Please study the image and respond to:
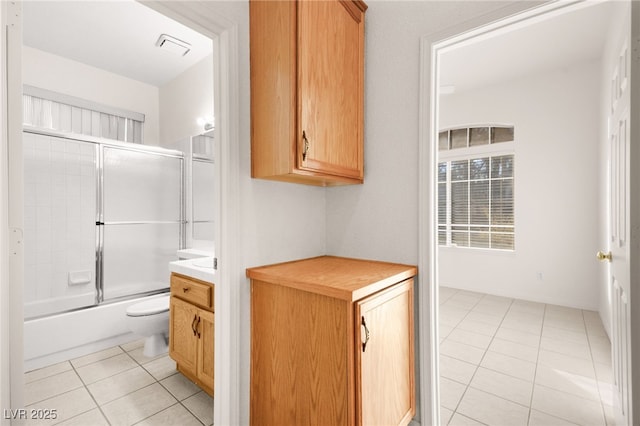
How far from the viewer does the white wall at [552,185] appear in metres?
3.42

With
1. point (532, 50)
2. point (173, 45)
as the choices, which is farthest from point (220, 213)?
point (532, 50)

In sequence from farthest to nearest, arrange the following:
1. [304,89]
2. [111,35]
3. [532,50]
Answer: [532,50], [111,35], [304,89]

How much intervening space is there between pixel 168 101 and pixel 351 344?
3.59m

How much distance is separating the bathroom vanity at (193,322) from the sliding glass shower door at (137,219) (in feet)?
4.30

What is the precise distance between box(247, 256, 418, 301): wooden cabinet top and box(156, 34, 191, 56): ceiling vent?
7.83ft

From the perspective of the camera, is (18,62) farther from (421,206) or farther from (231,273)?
(421,206)

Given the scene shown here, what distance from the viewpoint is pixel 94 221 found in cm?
279

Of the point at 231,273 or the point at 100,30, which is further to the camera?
the point at 100,30

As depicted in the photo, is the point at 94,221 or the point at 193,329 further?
the point at 94,221

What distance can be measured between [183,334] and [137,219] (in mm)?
1677

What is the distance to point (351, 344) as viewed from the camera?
1.09m

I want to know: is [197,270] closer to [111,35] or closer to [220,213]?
[220,213]

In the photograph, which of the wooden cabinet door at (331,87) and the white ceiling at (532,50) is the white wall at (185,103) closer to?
the wooden cabinet door at (331,87)

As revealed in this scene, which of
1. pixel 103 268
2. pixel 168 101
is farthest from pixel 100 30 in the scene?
pixel 103 268
